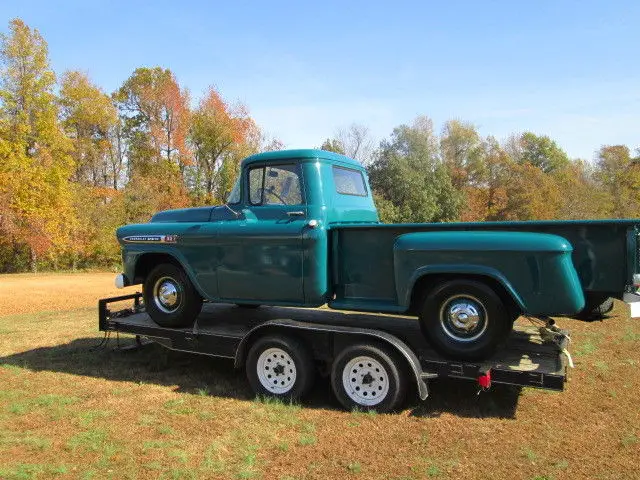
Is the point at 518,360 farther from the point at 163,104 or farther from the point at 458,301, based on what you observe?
the point at 163,104

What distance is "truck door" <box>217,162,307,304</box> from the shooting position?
17.9 ft

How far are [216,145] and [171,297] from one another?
3247 centimetres

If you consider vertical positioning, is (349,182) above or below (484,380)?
above

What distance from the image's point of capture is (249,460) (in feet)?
13.3

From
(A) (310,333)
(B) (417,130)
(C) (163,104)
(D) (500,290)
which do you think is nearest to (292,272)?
(A) (310,333)

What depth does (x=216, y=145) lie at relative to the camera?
37.4 metres

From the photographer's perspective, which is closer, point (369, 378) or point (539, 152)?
point (369, 378)

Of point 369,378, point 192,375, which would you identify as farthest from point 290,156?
point 192,375

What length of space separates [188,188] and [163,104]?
6.84 m

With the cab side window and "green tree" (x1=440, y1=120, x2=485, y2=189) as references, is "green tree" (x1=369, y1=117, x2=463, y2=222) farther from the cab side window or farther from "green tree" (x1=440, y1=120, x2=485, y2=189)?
the cab side window

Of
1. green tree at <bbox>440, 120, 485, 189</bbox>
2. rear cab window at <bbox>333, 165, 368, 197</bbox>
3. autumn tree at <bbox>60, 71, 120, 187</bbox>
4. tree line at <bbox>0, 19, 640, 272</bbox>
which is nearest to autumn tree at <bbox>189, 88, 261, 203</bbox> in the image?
tree line at <bbox>0, 19, 640, 272</bbox>

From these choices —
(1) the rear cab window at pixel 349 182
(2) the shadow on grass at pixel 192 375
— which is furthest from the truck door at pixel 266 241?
(2) the shadow on grass at pixel 192 375

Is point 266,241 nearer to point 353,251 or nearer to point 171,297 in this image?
point 353,251

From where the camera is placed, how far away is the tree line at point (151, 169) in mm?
28234
